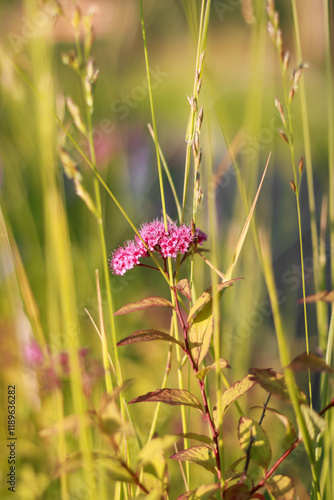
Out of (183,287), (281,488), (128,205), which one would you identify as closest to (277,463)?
(281,488)

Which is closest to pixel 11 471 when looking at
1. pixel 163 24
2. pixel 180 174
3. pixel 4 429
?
pixel 4 429

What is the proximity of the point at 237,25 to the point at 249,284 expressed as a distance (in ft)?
7.15

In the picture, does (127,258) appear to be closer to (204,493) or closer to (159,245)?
(159,245)

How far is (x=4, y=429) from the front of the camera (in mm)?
611

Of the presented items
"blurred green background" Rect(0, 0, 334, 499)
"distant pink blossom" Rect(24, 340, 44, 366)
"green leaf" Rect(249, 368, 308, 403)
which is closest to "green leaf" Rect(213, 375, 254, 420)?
"green leaf" Rect(249, 368, 308, 403)

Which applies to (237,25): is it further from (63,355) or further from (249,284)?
(63,355)

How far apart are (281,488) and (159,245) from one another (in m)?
0.19

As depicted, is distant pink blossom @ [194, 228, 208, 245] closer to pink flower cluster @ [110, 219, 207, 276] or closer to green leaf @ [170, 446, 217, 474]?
pink flower cluster @ [110, 219, 207, 276]

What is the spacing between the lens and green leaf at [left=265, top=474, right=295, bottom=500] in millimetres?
295

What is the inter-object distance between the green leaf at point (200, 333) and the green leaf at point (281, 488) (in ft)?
0.29

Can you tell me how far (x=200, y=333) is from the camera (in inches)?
13.1

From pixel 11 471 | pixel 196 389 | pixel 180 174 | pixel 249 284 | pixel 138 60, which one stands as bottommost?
pixel 11 471

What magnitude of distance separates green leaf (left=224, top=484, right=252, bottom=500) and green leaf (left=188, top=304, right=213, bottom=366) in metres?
0.08

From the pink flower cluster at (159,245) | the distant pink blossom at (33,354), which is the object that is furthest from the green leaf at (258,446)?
the distant pink blossom at (33,354)
